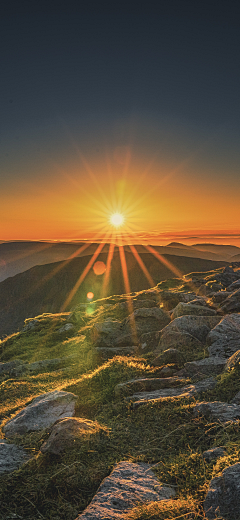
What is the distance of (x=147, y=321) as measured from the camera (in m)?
15.0

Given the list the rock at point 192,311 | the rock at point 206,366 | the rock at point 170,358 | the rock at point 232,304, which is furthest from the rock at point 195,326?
the rock at point 232,304

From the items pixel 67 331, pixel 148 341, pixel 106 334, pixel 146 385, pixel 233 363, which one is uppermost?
pixel 233 363

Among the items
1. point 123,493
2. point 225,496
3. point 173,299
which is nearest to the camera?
point 225,496

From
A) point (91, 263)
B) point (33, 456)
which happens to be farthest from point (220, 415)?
point (91, 263)

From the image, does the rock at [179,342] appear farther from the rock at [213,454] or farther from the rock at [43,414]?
the rock at [213,454]

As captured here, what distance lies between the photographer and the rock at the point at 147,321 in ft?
47.5

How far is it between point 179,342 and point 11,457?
671 centimetres

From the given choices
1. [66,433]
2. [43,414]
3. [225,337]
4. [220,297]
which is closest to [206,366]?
[225,337]

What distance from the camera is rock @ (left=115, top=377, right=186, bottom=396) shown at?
8.17 meters

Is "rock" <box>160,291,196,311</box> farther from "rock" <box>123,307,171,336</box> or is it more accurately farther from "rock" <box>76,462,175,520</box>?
"rock" <box>76,462,175,520</box>

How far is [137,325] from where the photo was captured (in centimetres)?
1473

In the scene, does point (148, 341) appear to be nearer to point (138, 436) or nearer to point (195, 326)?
point (195, 326)

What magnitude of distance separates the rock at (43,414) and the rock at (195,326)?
15.7 feet

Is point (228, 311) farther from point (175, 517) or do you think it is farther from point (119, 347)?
point (175, 517)
